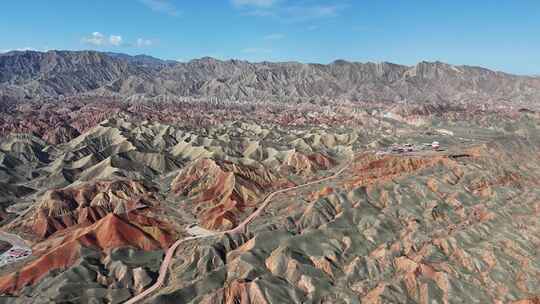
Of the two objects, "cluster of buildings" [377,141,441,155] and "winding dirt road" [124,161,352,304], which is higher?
"cluster of buildings" [377,141,441,155]

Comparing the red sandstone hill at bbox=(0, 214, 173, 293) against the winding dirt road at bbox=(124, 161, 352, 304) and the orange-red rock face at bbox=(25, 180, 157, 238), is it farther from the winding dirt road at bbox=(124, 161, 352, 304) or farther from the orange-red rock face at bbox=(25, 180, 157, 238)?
the orange-red rock face at bbox=(25, 180, 157, 238)

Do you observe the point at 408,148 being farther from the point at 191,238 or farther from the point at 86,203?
the point at 86,203

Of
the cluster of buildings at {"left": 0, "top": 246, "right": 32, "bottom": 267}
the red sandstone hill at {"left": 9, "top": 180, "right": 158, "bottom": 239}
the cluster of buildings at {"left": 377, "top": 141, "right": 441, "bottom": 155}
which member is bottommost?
the cluster of buildings at {"left": 0, "top": 246, "right": 32, "bottom": 267}

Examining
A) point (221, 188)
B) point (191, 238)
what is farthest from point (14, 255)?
point (221, 188)

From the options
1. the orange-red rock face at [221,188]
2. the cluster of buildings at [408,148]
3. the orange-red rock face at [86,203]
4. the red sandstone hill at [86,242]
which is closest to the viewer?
the red sandstone hill at [86,242]

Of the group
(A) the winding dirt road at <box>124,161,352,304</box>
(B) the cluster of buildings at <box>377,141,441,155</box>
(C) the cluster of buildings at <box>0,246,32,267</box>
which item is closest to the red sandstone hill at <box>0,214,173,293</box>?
(C) the cluster of buildings at <box>0,246,32,267</box>

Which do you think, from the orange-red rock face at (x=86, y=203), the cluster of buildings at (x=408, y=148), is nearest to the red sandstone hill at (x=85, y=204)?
the orange-red rock face at (x=86, y=203)

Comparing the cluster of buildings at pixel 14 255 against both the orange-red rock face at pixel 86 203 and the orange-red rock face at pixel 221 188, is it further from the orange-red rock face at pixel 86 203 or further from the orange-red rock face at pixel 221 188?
the orange-red rock face at pixel 221 188

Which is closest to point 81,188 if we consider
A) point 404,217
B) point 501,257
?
point 404,217

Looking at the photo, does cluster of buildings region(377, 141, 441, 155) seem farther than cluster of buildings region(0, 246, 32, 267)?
Yes

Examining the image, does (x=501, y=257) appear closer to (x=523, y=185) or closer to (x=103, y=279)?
(x=523, y=185)

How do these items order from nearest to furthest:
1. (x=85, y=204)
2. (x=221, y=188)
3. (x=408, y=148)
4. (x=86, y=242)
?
(x=86, y=242) → (x=85, y=204) → (x=221, y=188) → (x=408, y=148)
